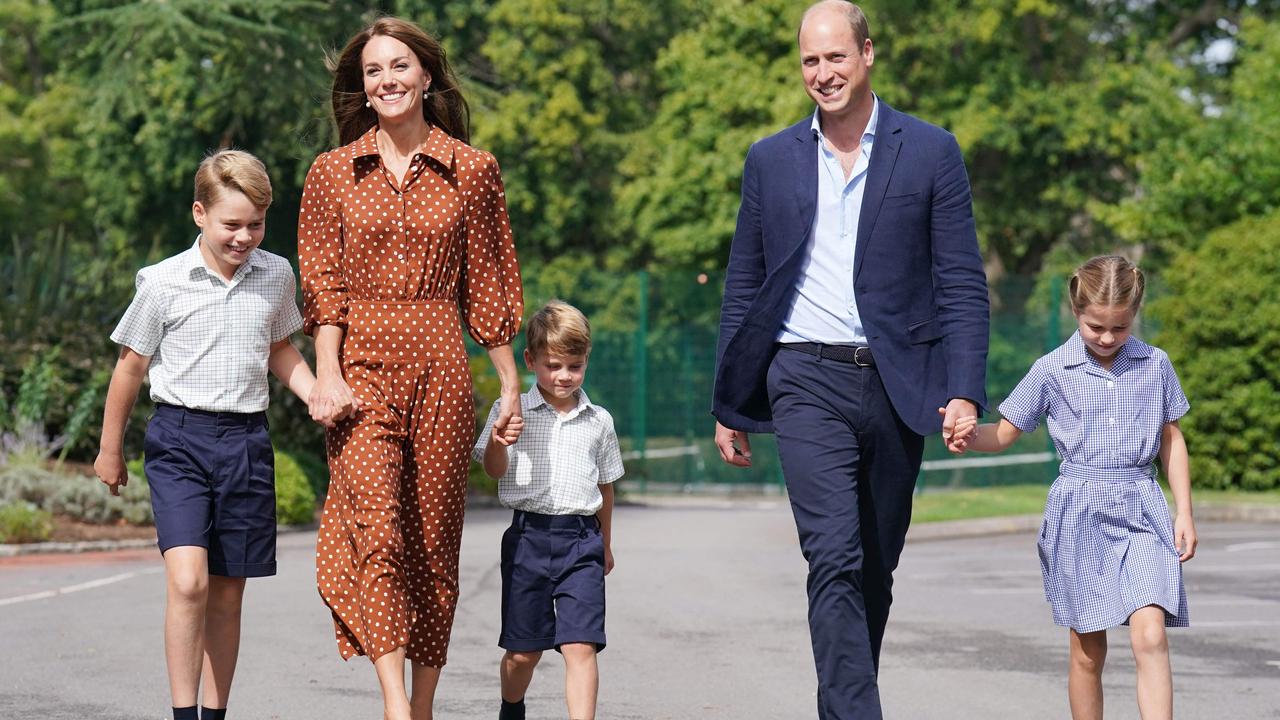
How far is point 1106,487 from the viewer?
5.45m

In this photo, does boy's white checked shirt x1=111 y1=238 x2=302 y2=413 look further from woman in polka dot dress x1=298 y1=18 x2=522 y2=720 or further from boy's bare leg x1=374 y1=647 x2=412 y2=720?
→ boy's bare leg x1=374 y1=647 x2=412 y2=720

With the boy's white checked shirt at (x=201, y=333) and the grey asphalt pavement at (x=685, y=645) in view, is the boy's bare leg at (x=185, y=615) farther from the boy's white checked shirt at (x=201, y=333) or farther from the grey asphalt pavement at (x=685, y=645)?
the grey asphalt pavement at (x=685, y=645)

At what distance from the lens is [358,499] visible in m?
5.08

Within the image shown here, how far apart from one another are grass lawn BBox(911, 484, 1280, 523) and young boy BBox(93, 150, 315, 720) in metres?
11.6

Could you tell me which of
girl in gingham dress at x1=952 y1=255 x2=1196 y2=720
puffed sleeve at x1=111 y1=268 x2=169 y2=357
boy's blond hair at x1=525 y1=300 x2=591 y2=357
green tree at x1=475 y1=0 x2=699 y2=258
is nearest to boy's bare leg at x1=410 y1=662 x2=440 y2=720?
boy's blond hair at x1=525 y1=300 x2=591 y2=357

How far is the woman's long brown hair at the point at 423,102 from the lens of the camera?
17.5 ft

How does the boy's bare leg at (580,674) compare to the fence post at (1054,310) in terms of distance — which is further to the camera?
the fence post at (1054,310)

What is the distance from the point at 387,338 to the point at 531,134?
1168 inches

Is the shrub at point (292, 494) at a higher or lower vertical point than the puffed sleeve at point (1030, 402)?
lower

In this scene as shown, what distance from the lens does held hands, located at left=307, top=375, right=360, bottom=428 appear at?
507 cm

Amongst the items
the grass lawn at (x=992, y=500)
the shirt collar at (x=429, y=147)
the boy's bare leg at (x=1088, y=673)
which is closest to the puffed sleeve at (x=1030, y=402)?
the boy's bare leg at (x=1088, y=673)

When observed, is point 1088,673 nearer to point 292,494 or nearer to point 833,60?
point 833,60

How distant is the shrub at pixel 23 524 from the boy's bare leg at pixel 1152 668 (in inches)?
394

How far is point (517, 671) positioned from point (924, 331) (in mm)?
1584
